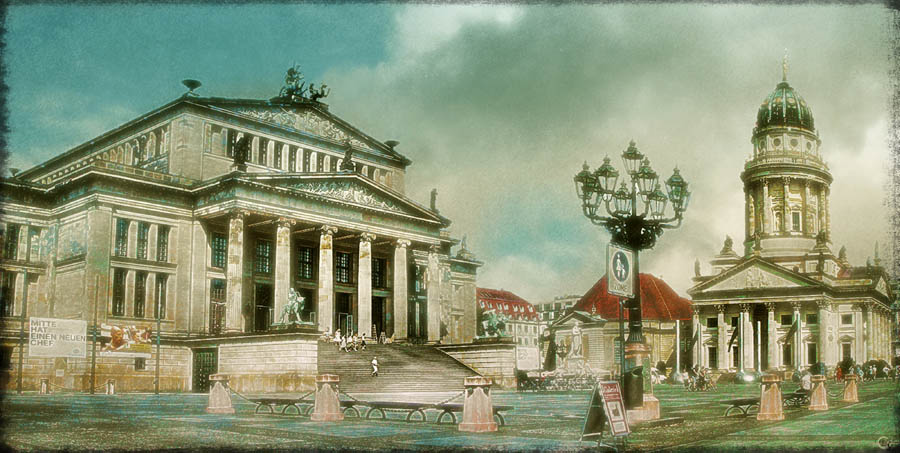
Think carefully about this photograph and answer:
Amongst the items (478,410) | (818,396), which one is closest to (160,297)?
(478,410)

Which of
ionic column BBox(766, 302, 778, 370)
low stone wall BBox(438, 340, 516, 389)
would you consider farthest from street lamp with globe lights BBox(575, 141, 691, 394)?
ionic column BBox(766, 302, 778, 370)

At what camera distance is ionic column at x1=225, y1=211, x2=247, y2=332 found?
4334cm

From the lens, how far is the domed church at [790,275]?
97.9ft

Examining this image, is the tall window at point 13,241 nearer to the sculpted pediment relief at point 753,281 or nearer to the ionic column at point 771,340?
the sculpted pediment relief at point 753,281

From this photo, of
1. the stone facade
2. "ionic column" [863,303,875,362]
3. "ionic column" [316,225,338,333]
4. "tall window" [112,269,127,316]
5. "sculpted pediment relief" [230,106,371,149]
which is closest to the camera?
"ionic column" [863,303,875,362]

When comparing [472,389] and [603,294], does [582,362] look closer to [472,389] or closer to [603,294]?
[603,294]

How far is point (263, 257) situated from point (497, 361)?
44.0 ft

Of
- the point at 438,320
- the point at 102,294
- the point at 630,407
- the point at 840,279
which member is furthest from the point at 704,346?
the point at 630,407

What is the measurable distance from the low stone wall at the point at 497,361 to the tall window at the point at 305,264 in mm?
10278

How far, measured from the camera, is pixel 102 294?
4056 centimetres

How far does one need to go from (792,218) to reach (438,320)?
65.1 feet

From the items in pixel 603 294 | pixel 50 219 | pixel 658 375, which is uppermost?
pixel 50 219

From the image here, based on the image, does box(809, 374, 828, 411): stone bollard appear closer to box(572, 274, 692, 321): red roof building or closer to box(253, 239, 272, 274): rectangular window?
box(572, 274, 692, 321): red roof building

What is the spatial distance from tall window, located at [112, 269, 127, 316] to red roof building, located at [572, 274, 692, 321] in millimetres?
20863
